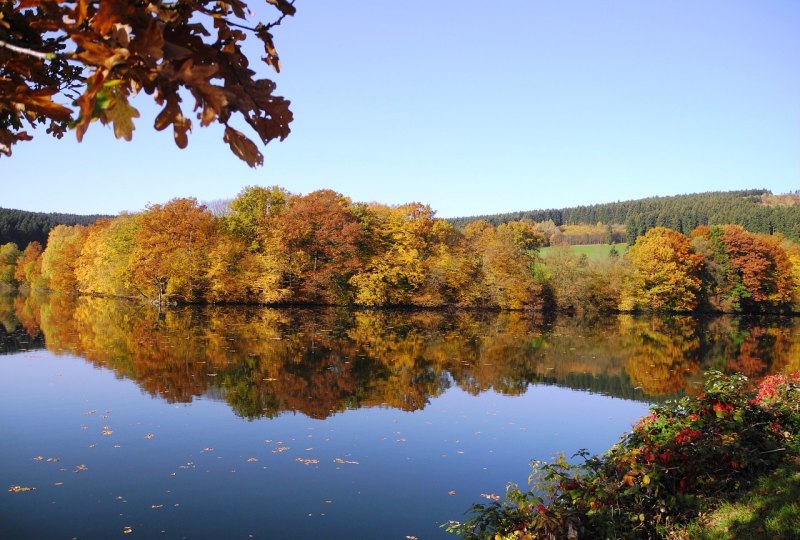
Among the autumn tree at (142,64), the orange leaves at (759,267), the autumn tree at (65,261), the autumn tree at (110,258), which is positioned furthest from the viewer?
the autumn tree at (65,261)

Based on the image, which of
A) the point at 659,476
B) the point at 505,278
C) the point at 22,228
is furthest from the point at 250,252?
the point at 22,228

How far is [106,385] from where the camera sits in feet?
43.1

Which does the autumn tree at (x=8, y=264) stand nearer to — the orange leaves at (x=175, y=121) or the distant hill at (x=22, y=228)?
the distant hill at (x=22, y=228)

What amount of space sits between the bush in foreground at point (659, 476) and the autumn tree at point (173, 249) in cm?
3450

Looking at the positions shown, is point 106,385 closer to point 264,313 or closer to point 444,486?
point 444,486

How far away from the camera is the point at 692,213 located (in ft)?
270

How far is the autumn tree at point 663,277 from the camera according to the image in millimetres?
43094

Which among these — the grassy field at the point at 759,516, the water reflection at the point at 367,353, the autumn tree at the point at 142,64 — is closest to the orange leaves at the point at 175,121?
the autumn tree at the point at 142,64

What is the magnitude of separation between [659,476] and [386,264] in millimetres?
35386

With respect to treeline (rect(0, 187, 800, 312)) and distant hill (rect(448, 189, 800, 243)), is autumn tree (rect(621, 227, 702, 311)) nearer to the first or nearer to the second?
treeline (rect(0, 187, 800, 312))

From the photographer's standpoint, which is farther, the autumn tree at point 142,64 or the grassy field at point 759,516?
the grassy field at point 759,516

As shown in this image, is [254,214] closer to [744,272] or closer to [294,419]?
[294,419]

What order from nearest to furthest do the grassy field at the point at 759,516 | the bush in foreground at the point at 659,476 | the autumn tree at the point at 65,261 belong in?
the grassy field at the point at 759,516, the bush in foreground at the point at 659,476, the autumn tree at the point at 65,261

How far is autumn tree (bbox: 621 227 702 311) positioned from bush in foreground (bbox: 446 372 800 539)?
38.9m
